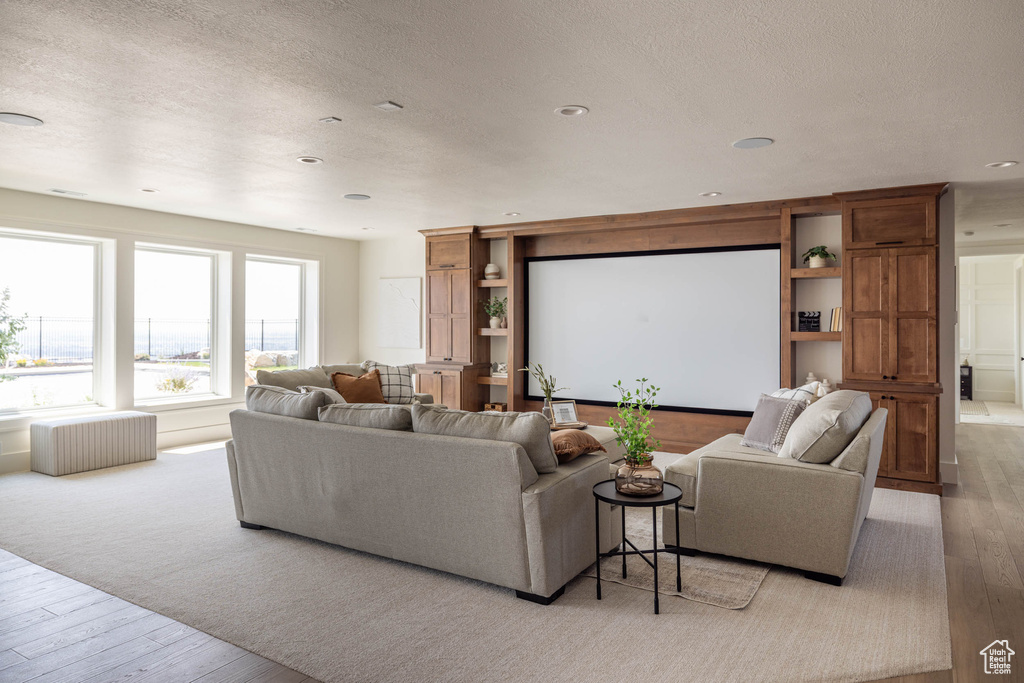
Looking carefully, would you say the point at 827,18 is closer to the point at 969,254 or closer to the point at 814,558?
the point at 814,558

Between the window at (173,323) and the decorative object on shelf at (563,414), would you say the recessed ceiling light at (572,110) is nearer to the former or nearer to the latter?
the decorative object on shelf at (563,414)

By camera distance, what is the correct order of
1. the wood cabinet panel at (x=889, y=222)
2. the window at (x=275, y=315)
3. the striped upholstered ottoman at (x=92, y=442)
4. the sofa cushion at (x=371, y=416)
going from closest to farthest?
the sofa cushion at (x=371, y=416) < the wood cabinet panel at (x=889, y=222) < the striped upholstered ottoman at (x=92, y=442) < the window at (x=275, y=315)

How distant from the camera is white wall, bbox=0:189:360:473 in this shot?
5.86m

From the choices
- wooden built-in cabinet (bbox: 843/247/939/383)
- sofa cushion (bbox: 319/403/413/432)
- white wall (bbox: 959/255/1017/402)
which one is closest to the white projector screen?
wooden built-in cabinet (bbox: 843/247/939/383)

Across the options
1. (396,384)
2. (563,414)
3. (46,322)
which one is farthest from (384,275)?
(563,414)

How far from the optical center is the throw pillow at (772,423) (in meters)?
4.24

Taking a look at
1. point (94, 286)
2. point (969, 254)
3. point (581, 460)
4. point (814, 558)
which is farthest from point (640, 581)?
point (969, 254)

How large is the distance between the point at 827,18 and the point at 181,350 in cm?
698

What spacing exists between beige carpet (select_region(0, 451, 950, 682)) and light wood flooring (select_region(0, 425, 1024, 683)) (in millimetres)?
Answer: 76

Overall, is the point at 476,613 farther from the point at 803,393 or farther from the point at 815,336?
the point at 815,336

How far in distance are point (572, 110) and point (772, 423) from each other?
2.40 meters

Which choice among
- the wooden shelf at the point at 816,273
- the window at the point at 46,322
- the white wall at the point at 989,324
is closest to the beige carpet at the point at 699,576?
the wooden shelf at the point at 816,273

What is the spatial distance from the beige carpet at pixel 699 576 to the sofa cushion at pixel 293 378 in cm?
342

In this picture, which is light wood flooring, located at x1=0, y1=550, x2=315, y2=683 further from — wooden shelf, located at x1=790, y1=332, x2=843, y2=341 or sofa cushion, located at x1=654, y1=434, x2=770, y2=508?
wooden shelf, located at x1=790, y1=332, x2=843, y2=341
